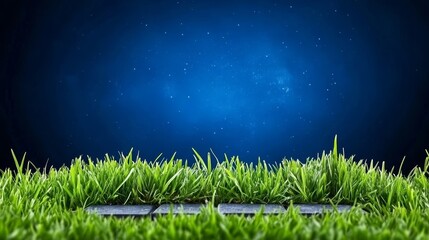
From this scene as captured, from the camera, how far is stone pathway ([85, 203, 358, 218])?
3.62 m

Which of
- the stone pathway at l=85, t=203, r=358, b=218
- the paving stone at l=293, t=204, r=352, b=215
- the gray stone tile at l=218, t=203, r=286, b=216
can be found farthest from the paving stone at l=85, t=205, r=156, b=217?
the paving stone at l=293, t=204, r=352, b=215

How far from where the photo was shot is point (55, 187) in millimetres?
4203

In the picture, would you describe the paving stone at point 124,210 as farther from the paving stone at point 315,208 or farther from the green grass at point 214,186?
the paving stone at point 315,208

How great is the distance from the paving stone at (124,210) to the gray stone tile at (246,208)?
436mm

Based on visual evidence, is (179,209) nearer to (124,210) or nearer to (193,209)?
(193,209)

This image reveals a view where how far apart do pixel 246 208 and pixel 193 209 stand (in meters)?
0.32

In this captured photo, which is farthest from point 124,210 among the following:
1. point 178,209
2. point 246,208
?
point 246,208

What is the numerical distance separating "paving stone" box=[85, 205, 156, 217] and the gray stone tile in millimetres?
436

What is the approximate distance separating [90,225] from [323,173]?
6.52 ft

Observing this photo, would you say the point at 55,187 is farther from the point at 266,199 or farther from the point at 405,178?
the point at 405,178

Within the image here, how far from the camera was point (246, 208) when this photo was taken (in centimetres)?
377

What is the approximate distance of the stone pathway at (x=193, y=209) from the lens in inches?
143

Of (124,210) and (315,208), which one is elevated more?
(124,210)

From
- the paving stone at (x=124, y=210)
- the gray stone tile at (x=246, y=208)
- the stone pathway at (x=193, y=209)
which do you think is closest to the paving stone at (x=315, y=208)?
the stone pathway at (x=193, y=209)
